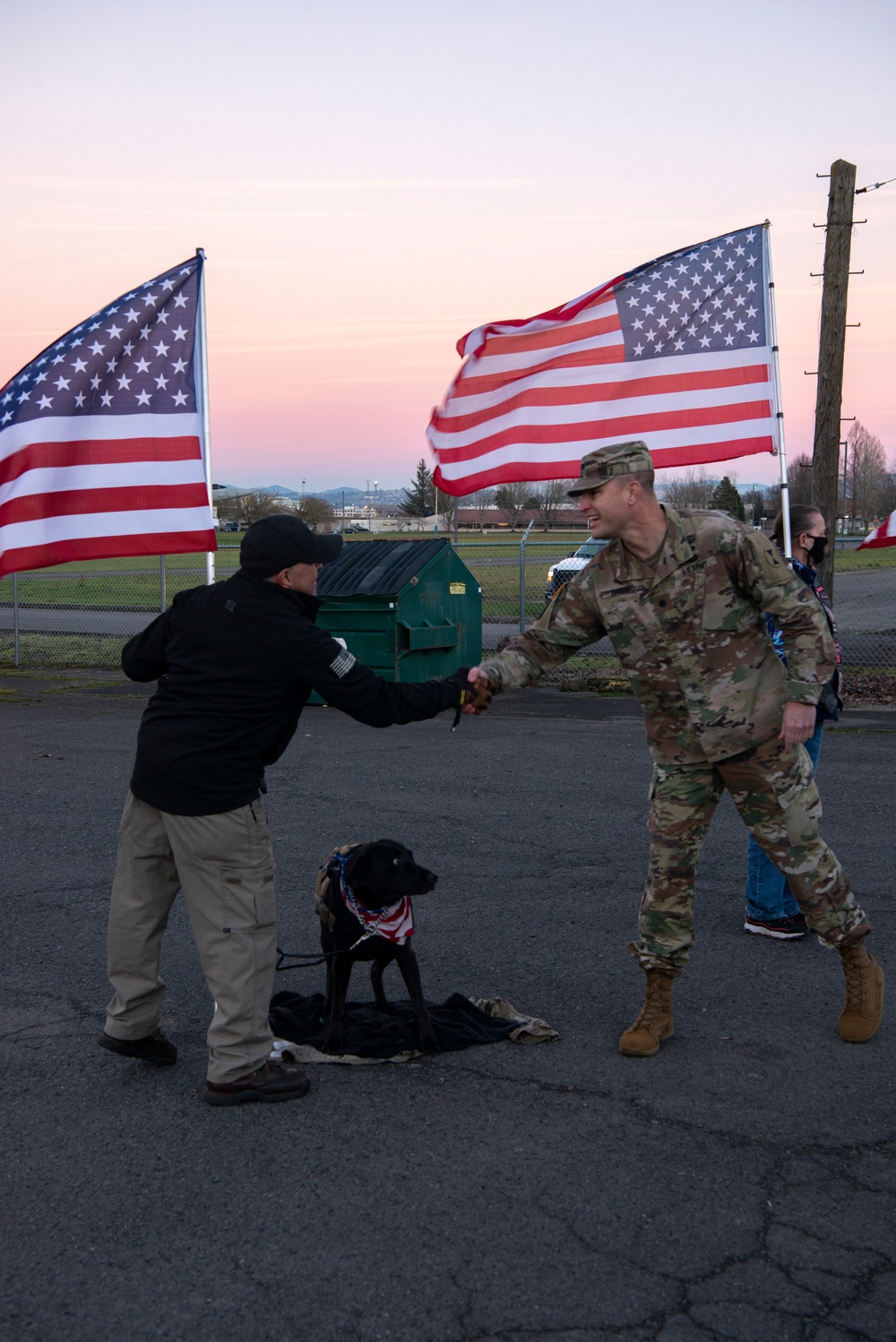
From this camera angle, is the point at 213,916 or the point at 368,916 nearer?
the point at 213,916

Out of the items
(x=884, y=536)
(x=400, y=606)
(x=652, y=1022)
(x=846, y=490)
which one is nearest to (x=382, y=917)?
(x=652, y=1022)

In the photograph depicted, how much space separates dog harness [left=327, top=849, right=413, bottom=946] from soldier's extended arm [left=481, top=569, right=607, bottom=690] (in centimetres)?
86

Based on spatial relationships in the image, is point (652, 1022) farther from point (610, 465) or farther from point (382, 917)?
point (610, 465)

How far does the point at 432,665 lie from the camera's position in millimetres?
12609

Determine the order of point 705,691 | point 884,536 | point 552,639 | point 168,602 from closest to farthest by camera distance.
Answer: point 705,691
point 552,639
point 884,536
point 168,602

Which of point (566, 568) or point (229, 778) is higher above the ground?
point (566, 568)

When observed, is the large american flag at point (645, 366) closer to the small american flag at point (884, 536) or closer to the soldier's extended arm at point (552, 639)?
the small american flag at point (884, 536)

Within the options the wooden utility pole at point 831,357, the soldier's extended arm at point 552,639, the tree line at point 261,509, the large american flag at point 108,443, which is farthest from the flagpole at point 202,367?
the tree line at point 261,509

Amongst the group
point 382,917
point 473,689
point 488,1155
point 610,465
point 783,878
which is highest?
point 610,465

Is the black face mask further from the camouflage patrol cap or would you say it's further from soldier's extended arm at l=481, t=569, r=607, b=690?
the camouflage patrol cap

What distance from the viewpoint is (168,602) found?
27609mm

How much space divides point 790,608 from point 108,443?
4.40 m

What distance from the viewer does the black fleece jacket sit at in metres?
3.71

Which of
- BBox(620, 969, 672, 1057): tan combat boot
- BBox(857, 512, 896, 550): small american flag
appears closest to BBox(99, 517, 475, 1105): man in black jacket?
BBox(620, 969, 672, 1057): tan combat boot
